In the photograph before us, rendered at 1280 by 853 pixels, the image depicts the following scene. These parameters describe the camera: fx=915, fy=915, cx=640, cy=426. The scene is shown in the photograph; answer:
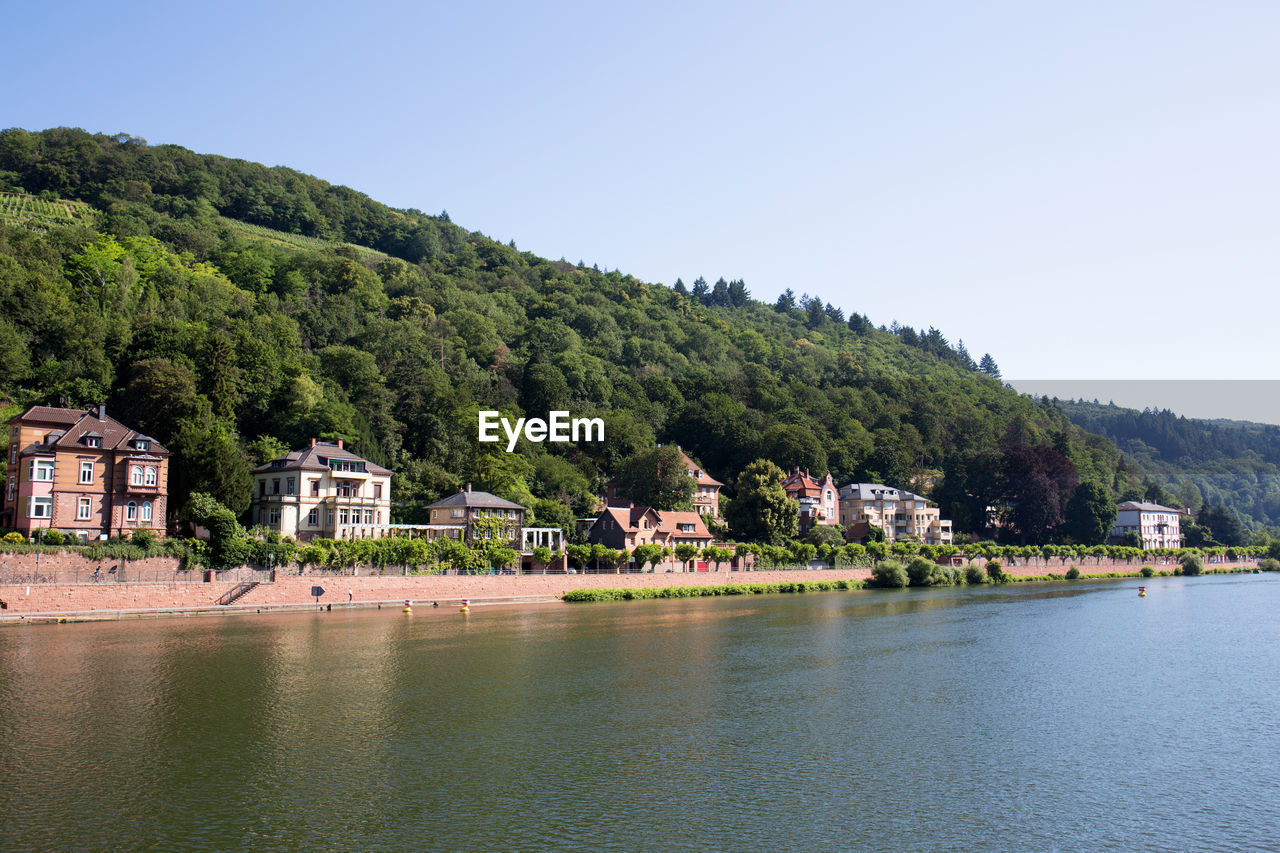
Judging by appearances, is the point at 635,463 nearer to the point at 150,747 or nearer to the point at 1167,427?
the point at 150,747

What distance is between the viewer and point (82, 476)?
2031 inches

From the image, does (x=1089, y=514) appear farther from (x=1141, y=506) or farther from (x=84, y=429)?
(x=84, y=429)

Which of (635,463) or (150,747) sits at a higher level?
(635,463)

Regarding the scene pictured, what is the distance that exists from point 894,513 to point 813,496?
46.1 feet

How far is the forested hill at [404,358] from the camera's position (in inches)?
2645

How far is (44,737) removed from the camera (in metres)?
22.0

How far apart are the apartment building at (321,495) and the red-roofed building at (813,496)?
4746cm

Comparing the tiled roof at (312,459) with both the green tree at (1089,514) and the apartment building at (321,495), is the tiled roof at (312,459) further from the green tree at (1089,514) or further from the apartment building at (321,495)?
the green tree at (1089,514)

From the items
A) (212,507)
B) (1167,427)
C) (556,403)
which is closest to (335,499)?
(212,507)

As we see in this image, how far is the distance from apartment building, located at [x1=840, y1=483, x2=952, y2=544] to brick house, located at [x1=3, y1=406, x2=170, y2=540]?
75089mm

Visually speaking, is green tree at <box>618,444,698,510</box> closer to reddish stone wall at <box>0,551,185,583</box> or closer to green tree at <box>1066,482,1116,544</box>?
reddish stone wall at <box>0,551,185,583</box>

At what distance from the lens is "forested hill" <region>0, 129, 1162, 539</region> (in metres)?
67.2

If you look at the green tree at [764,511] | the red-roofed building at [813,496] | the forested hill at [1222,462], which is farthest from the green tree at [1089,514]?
the forested hill at [1222,462]

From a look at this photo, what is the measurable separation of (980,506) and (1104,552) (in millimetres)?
15812
